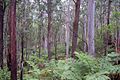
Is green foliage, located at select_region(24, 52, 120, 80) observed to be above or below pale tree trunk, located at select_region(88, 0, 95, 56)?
below

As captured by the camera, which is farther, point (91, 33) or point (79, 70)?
point (91, 33)

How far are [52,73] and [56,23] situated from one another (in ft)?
77.8

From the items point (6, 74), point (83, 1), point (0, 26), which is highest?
point (83, 1)

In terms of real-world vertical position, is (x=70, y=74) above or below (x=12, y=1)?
below

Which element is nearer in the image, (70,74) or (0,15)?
(70,74)

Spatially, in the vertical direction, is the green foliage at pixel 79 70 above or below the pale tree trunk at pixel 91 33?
below

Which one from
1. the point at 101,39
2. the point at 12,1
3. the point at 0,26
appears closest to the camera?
the point at 12,1

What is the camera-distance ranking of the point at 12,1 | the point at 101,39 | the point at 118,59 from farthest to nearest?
1. the point at 101,39
2. the point at 12,1
3. the point at 118,59

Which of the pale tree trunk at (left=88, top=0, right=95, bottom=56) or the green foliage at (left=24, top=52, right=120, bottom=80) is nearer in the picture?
the green foliage at (left=24, top=52, right=120, bottom=80)

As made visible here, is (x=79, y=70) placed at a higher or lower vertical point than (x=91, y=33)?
lower

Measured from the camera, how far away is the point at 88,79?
18.7ft

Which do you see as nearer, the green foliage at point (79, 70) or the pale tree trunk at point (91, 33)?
the green foliage at point (79, 70)

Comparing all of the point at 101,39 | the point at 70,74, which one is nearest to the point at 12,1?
the point at 70,74

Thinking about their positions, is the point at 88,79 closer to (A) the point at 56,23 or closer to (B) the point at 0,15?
(B) the point at 0,15
